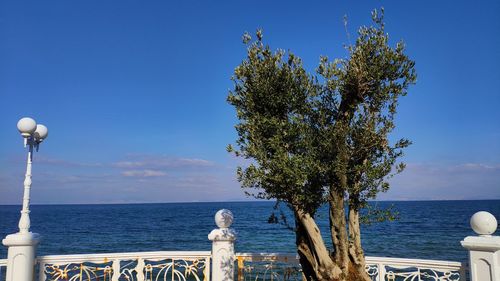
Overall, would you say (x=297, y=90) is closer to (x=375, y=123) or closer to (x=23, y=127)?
(x=375, y=123)

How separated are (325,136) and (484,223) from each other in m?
2.19

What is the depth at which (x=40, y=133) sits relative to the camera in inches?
239

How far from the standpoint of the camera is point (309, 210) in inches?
177

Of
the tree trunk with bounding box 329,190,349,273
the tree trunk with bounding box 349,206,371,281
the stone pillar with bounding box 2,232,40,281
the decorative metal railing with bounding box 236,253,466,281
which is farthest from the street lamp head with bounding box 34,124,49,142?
the tree trunk with bounding box 349,206,371,281

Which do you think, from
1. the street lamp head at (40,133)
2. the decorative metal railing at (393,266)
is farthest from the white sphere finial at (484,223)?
the street lamp head at (40,133)

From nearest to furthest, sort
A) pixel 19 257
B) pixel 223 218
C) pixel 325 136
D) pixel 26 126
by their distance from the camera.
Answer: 1. pixel 325 136
2. pixel 19 257
3. pixel 26 126
4. pixel 223 218

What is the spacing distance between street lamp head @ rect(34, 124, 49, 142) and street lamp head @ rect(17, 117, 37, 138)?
0.95 ft

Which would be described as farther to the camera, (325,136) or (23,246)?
(23,246)

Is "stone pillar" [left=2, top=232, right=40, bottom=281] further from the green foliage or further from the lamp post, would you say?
the green foliage

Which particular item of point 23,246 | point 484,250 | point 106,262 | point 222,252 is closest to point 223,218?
point 222,252

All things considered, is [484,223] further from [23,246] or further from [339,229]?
[23,246]

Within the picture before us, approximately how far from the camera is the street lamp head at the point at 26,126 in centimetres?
564

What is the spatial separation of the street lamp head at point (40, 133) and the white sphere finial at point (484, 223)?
6452 millimetres

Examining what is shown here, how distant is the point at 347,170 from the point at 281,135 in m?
0.86
